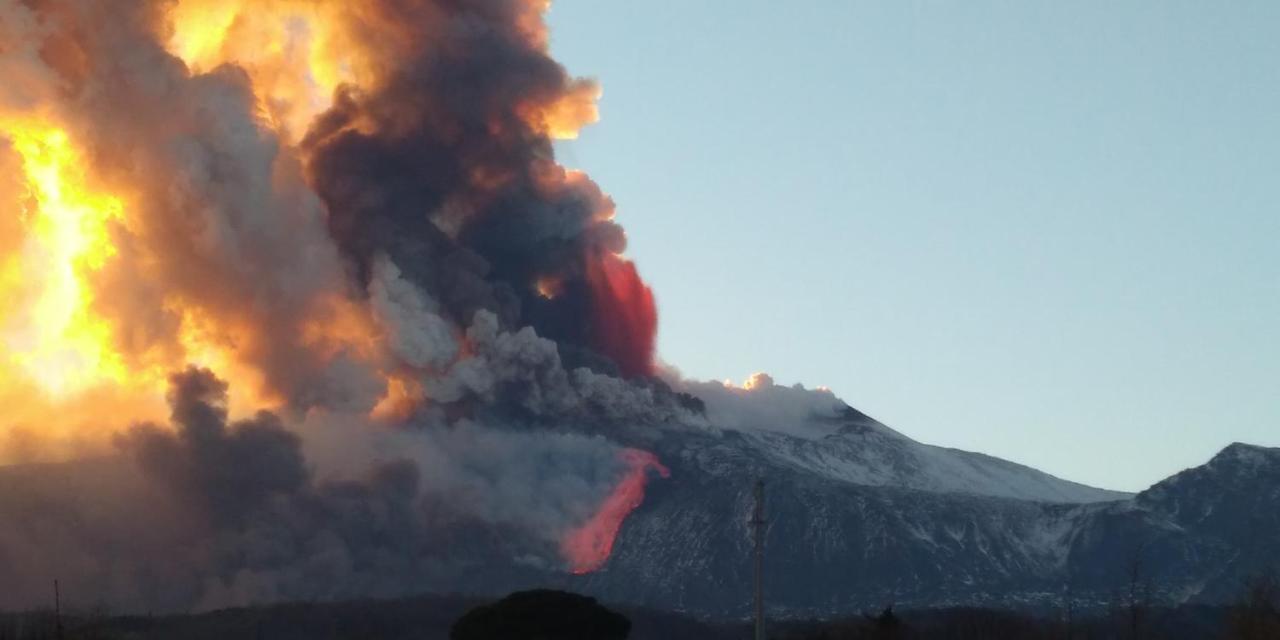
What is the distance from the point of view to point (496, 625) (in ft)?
410

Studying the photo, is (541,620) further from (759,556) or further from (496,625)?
(759,556)

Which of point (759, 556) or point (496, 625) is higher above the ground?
point (759, 556)

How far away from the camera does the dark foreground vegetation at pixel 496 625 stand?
417 ft

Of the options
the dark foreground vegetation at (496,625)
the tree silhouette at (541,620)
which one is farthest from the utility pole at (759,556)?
the dark foreground vegetation at (496,625)

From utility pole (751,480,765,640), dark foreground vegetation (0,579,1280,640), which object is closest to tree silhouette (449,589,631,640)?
dark foreground vegetation (0,579,1280,640)

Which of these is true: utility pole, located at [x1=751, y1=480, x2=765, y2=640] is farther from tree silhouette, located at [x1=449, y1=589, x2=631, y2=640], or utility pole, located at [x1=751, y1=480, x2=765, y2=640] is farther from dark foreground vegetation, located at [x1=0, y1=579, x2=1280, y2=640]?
dark foreground vegetation, located at [x1=0, y1=579, x2=1280, y2=640]

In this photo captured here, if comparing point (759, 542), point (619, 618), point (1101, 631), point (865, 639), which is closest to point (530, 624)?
point (619, 618)

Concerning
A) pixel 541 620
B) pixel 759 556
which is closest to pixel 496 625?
pixel 541 620

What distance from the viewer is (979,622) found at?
184 metres

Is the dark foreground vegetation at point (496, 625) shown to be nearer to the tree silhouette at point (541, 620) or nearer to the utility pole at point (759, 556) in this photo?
the tree silhouette at point (541, 620)

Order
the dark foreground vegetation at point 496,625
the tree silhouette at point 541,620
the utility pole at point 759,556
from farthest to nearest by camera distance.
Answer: the dark foreground vegetation at point 496,625, the tree silhouette at point 541,620, the utility pole at point 759,556

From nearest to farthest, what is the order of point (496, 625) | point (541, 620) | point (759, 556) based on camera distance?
1. point (759, 556)
2. point (496, 625)
3. point (541, 620)

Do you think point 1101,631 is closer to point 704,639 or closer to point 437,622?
point 704,639

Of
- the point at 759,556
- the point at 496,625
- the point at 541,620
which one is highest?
the point at 759,556
